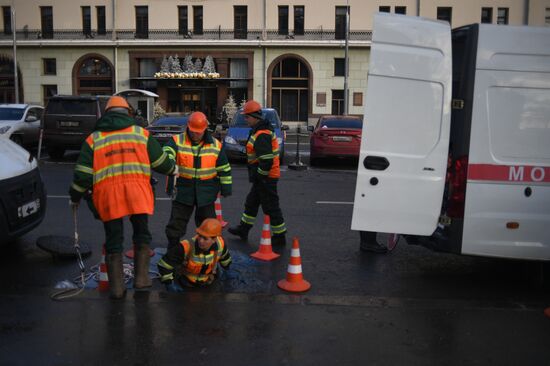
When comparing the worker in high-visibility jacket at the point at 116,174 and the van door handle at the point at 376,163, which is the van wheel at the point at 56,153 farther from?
the van door handle at the point at 376,163

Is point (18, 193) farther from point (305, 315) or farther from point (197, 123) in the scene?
point (305, 315)

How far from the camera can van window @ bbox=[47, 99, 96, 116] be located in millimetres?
15773

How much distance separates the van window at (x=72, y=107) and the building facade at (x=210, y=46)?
2202 cm

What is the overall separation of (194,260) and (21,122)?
14519mm

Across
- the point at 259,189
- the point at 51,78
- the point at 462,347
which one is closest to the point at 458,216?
the point at 462,347

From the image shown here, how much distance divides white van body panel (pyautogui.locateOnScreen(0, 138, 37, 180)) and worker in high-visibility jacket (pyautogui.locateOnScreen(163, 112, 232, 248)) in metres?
1.65

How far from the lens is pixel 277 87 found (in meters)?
38.2

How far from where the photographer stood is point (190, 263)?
529 centimetres

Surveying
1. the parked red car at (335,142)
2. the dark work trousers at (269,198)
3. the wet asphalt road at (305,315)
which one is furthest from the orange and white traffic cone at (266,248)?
the parked red car at (335,142)

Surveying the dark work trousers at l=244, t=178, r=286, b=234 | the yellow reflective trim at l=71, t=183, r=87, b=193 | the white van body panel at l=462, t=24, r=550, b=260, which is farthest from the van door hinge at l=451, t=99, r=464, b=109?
the yellow reflective trim at l=71, t=183, r=87, b=193

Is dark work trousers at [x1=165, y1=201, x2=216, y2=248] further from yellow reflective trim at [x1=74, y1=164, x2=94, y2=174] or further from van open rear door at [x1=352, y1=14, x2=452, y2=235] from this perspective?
van open rear door at [x1=352, y1=14, x2=452, y2=235]

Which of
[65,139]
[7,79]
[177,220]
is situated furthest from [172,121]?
[7,79]

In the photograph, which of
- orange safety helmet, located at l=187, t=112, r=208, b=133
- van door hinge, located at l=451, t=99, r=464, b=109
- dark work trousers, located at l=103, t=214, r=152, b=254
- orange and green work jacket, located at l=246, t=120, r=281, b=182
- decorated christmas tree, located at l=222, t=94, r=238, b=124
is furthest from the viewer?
decorated christmas tree, located at l=222, t=94, r=238, b=124

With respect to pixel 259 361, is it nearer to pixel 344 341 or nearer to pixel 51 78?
pixel 344 341
